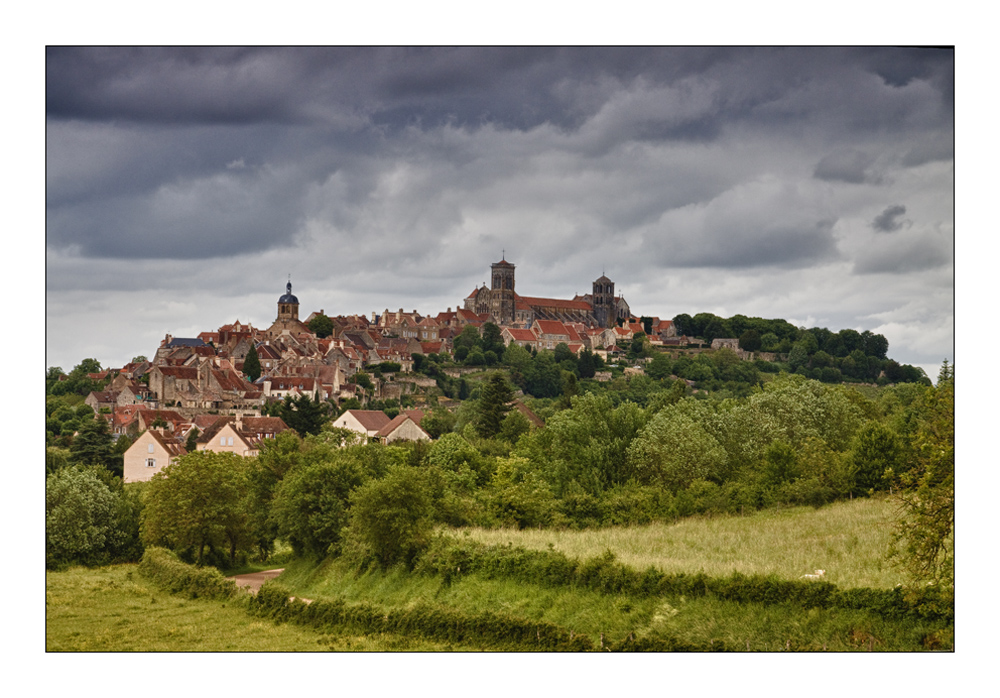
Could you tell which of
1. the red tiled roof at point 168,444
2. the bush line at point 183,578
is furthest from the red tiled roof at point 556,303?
the bush line at point 183,578

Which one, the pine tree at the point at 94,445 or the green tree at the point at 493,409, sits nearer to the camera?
the pine tree at the point at 94,445

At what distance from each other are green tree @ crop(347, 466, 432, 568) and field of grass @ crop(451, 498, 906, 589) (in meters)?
0.77

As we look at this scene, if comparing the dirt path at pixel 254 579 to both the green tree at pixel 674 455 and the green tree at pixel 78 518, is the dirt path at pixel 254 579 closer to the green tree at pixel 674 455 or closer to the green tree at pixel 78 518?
the green tree at pixel 78 518

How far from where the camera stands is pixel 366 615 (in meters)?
13.1

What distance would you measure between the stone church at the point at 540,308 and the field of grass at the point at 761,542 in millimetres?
71740

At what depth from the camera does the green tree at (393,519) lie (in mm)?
15266

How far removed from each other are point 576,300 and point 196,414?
59832 mm

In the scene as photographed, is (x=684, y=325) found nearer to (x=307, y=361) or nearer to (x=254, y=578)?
(x=307, y=361)

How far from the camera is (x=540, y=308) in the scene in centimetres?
10125

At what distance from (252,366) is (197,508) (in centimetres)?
4300

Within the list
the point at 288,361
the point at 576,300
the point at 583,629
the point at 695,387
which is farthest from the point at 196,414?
the point at 576,300

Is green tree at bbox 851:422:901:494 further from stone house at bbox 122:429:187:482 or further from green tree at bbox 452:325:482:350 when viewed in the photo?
green tree at bbox 452:325:482:350

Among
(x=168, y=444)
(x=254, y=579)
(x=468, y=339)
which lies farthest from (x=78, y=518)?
(x=468, y=339)
